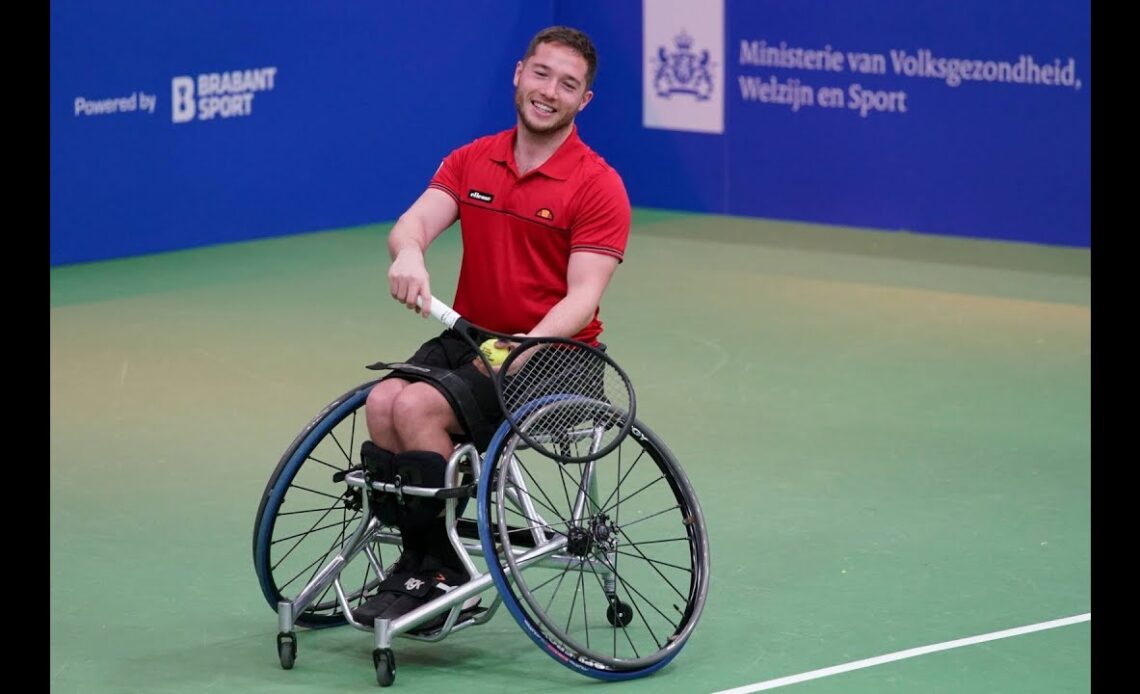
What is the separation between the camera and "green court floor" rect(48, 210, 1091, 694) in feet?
18.3

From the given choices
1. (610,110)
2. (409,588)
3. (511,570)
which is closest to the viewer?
(511,570)

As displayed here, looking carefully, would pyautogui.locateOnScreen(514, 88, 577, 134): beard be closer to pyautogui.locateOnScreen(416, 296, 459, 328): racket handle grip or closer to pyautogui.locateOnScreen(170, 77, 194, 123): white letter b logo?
pyautogui.locateOnScreen(416, 296, 459, 328): racket handle grip

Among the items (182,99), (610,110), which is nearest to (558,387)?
(182,99)

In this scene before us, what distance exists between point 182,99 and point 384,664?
6.93m

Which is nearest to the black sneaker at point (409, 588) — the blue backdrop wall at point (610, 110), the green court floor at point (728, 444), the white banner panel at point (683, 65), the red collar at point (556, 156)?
the green court floor at point (728, 444)

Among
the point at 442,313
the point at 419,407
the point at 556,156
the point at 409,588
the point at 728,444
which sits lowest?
the point at 409,588

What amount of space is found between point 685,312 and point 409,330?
4.40 feet

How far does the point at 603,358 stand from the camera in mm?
5332

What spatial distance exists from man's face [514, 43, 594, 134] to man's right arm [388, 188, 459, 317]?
1.12ft

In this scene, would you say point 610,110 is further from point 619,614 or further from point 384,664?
point 384,664

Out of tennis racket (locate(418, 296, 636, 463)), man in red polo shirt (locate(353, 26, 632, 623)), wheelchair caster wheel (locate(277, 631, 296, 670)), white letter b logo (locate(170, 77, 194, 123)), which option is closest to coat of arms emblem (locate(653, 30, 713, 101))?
white letter b logo (locate(170, 77, 194, 123))

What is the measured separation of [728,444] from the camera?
25.4 ft

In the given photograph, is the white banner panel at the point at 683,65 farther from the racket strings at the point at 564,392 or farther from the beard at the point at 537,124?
the racket strings at the point at 564,392
